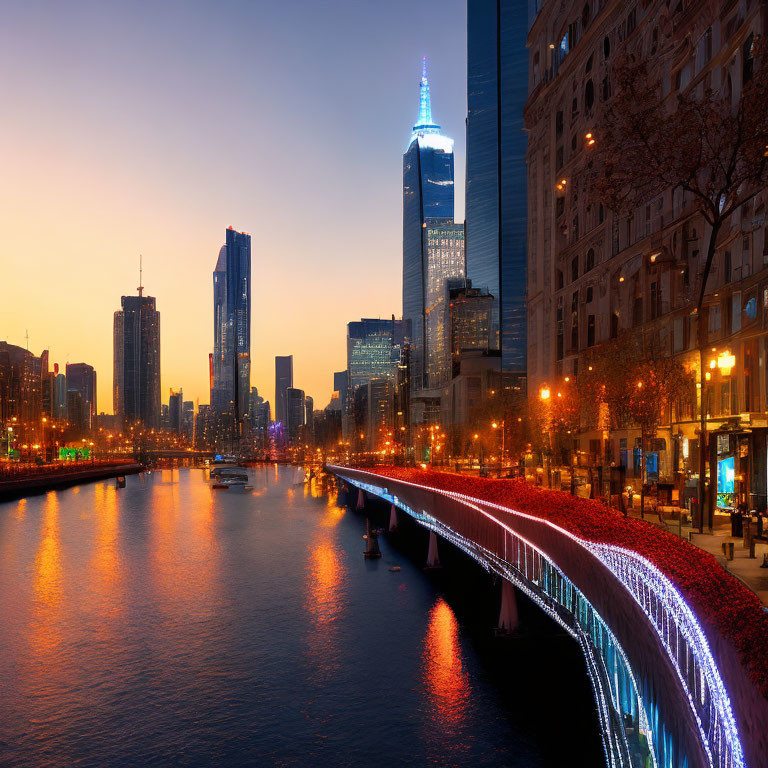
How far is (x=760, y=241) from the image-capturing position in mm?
37125

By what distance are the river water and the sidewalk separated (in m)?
7.44

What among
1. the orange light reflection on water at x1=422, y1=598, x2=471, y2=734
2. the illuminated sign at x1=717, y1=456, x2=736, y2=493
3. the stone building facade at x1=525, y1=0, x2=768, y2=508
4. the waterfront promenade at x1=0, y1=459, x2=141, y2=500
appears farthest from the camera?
the waterfront promenade at x1=0, y1=459, x2=141, y2=500

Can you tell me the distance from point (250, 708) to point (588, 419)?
44735 mm

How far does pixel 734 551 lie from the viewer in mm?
20438

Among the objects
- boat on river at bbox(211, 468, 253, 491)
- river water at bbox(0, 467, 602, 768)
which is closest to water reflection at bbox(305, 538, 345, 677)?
river water at bbox(0, 467, 602, 768)

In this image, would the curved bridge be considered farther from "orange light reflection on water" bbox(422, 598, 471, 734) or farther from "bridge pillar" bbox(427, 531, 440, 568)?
"bridge pillar" bbox(427, 531, 440, 568)

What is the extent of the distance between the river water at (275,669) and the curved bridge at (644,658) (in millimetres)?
3498

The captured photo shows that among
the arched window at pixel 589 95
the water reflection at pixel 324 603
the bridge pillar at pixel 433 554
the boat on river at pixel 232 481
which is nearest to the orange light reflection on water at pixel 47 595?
the water reflection at pixel 324 603

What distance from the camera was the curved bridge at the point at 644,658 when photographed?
887cm

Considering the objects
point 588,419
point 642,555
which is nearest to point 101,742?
point 642,555

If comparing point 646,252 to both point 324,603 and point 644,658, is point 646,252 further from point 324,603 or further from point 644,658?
point 644,658

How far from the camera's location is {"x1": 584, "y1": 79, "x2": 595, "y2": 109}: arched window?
245 ft

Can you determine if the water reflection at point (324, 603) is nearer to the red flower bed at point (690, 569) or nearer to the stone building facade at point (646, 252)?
the red flower bed at point (690, 569)

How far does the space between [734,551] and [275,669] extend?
21.0 meters
